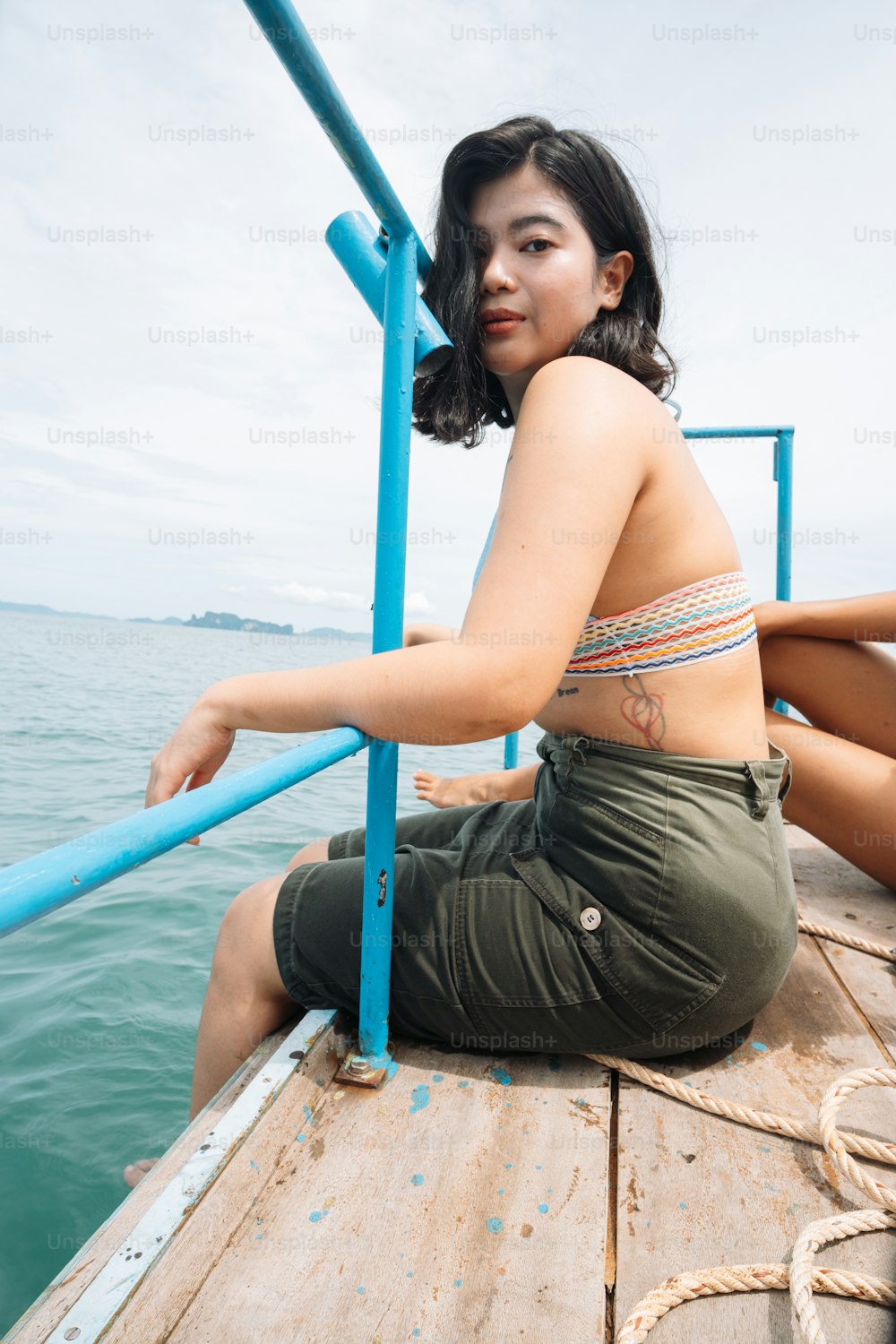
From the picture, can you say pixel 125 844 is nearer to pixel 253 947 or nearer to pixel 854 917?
pixel 253 947

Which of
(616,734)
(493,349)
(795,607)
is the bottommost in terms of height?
(616,734)

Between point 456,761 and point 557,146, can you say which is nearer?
point 557,146

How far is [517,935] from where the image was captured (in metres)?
1.10

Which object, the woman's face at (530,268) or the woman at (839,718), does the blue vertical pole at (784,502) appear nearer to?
the woman at (839,718)

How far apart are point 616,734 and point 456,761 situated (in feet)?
26.7

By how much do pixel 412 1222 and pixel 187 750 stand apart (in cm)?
63

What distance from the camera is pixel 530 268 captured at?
4.28 ft

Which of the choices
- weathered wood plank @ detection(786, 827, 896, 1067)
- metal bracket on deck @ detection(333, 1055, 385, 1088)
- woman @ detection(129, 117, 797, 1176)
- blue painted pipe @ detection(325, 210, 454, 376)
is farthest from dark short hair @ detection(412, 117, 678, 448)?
weathered wood plank @ detection(786, 827, 896, 1067)

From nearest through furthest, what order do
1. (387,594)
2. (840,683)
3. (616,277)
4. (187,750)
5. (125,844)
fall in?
1. (125,844)
2. (187,750)
3. (387,594)
4. (616,277)
5. (840,683)

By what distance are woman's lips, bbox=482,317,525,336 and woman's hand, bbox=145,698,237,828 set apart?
0.83m

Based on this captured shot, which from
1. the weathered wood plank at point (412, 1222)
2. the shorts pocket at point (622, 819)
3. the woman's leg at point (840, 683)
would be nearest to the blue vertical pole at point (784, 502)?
the woman's leg at point (840, 683)

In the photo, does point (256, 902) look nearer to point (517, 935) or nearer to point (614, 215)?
point (517, 935)

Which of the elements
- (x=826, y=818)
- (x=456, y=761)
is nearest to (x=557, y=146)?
(x=826, y=818)

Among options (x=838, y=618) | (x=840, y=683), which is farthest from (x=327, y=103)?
(x=840, y=683)
